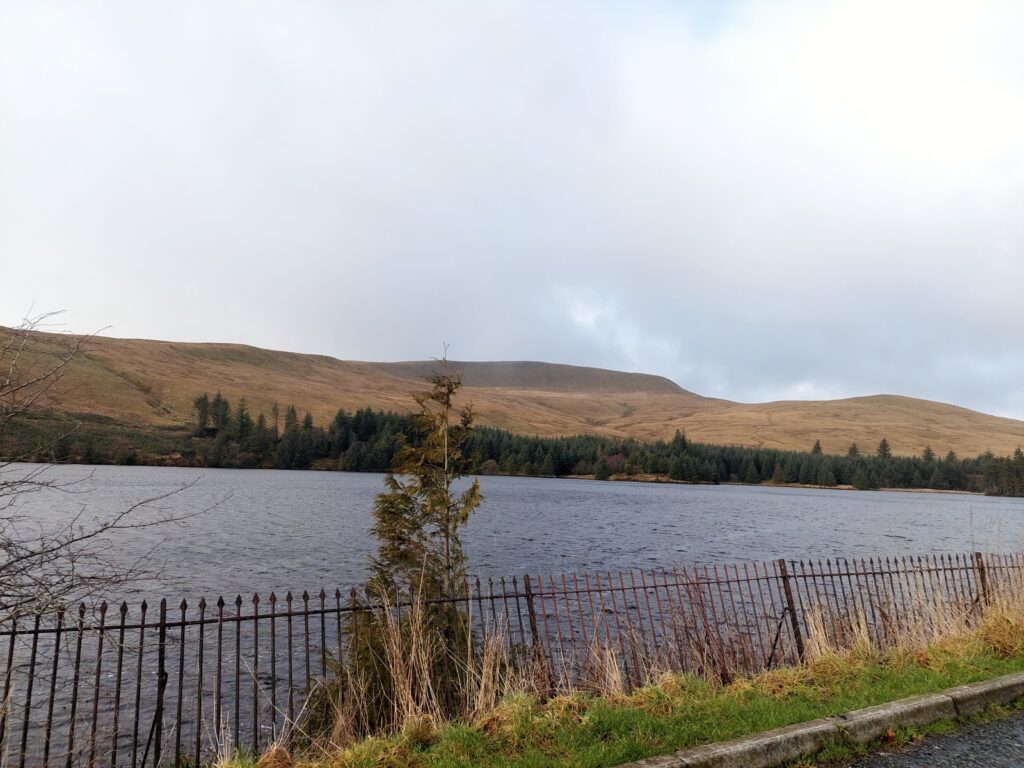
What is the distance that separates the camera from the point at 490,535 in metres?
38.5

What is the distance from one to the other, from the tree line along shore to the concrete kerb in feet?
380

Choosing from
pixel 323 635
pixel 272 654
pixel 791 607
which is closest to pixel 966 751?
pixel 791 607

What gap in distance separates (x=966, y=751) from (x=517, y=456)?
462ft

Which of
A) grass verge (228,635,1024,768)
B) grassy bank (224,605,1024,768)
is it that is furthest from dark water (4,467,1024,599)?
grass verge (228,635,1024,768)

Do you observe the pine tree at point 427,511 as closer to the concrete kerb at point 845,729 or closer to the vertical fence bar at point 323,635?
the vertical fence bar at point 323,635

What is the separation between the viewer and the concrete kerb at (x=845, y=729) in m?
5.43

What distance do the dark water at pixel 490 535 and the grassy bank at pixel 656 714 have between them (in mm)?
4824

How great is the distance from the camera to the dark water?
25.5m

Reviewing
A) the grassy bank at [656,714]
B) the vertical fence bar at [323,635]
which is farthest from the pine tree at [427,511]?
the grassy bank at [656,714]

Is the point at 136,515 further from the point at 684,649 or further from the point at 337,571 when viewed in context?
the point at 684,649

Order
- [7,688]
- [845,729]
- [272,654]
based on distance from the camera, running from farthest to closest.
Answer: [272,654] < [845,729] < [7,688]

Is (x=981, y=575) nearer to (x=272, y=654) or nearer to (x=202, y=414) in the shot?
(x=272, y=654)

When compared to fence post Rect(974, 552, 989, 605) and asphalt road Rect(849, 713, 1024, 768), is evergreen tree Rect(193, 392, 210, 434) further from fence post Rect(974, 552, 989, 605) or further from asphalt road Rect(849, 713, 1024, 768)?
asphalt road Rect(849, 713, 1024, 768)

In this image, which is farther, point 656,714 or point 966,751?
point 656,714
